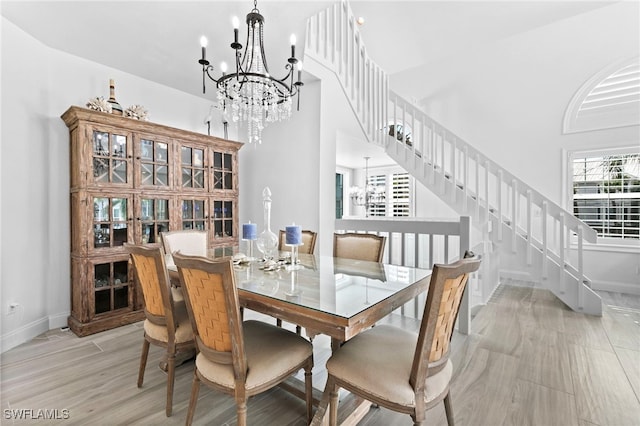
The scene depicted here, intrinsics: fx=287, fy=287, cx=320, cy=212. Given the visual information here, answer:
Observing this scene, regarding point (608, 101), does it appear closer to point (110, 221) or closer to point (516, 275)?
point (516, 275)

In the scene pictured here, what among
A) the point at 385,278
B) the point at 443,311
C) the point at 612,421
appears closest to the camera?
the point at 443,311

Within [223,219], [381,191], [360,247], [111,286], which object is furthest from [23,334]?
[381,191]

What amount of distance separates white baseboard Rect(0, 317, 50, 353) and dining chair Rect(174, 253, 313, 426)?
221 cm

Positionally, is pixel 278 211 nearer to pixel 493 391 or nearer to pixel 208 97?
pixel 208 97

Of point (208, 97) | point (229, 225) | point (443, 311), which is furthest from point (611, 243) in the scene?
point (208, 97)

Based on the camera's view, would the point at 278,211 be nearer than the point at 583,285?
No

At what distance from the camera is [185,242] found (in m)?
2.63

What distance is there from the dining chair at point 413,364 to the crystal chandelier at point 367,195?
4946 millimetres

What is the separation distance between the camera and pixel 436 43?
4.33 metres

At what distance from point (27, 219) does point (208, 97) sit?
2.52m

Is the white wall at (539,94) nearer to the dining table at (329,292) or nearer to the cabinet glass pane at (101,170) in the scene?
the dining table at (329,292)

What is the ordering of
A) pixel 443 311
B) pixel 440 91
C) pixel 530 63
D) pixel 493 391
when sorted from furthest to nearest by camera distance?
1. pixel 440 91
2. pixel 530 63
3. pixel 493 391
4. pixel 443 311

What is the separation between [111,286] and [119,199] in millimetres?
883

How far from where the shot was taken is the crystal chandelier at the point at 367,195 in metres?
6.28
